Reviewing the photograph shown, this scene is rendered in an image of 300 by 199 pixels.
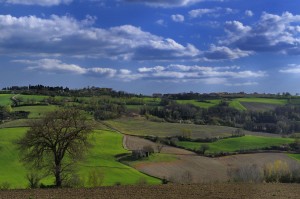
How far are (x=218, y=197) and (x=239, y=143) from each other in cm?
8121

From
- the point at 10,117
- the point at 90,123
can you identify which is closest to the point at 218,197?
the point at 90,123

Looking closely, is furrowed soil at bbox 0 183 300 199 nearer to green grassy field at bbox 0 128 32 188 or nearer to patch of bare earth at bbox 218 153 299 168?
green grassy field at bbox 0 128 32 188

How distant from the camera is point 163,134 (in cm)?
12200

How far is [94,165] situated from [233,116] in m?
90.1

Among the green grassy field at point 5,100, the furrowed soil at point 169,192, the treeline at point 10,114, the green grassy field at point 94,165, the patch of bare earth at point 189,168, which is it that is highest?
the green grassy field at point 5,100

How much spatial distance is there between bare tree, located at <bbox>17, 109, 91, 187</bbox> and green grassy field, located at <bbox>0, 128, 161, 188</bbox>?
55.2 feet

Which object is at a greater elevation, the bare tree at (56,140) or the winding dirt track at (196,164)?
the bare tree at (56,140)

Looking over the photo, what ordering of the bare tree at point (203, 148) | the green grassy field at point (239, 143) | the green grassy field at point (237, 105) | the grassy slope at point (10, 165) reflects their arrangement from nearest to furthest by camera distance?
the grassy slope at point (10, 165), the bare tree at point (203, 148), the green grassy field at point (239, 143), the green grassy field at point (237, 105)

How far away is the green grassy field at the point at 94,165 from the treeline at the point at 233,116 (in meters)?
54.6

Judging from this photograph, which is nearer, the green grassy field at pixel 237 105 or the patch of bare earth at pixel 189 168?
the patch of bare earth at pixel 189 168

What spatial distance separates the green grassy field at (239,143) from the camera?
355 feet

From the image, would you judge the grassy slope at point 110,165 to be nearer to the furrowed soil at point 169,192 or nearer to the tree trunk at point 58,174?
the tree trunk at point 58,174

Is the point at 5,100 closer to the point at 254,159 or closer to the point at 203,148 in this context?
the point at 203,148

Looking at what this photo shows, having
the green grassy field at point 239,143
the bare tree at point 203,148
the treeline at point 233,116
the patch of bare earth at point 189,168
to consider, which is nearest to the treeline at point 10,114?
the treeline at point 233,116
